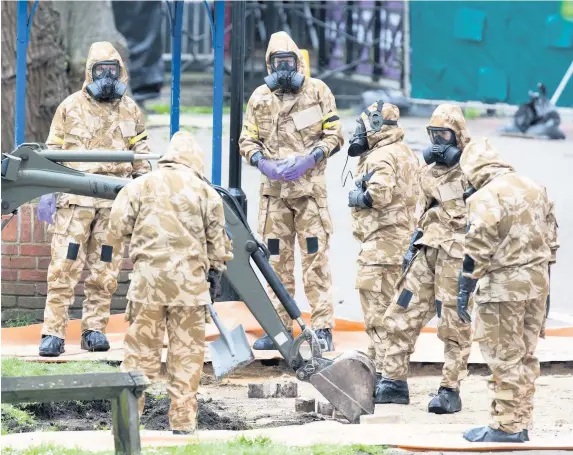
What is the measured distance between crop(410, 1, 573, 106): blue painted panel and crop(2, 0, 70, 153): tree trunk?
33.4 feet

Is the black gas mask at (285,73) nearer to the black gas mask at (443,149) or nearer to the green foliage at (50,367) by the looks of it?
the black gas mask at (443,149)

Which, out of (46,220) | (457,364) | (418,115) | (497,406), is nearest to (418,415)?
(457,364)

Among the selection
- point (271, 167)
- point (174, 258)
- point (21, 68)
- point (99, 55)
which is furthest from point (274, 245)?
point (174, 258)

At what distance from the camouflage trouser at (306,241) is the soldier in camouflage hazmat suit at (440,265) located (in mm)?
1388

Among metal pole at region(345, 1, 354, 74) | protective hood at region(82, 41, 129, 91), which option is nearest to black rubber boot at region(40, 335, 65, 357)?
protective hood at region(82, 41, 129, 91)

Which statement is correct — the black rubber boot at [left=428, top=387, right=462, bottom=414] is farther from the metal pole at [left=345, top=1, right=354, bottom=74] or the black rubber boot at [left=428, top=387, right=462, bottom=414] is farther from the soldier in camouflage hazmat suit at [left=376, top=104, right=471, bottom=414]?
the metal pole at [left=345, top=1, right=354, bottom=74]

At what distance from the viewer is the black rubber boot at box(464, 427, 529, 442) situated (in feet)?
26.7

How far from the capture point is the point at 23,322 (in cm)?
1202

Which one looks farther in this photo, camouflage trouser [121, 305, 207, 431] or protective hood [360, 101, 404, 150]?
protective hood [360, 101, 404, 150]

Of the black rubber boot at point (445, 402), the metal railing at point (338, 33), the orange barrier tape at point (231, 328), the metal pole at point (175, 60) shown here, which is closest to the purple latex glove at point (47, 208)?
the orange barrier tape at point (231, 328)

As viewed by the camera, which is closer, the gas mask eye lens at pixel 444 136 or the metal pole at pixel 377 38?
the gas mask eye lens at pixel 444 136

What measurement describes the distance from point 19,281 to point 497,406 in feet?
16.8

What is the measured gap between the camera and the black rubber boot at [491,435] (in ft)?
26.7

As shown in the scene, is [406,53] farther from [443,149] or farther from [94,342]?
[443,149]
